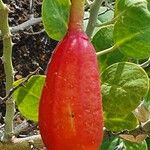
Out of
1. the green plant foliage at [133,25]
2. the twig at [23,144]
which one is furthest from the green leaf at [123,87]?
the twig at [23,144]

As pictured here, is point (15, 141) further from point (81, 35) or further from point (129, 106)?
point (81, 35)

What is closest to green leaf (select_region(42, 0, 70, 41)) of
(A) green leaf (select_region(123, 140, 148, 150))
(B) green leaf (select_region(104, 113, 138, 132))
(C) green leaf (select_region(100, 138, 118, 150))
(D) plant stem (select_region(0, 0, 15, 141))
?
(D) plant stem (select_region(0, 0, 15, 141))

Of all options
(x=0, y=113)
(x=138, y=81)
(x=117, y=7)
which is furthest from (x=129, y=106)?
(x=0, y=113)

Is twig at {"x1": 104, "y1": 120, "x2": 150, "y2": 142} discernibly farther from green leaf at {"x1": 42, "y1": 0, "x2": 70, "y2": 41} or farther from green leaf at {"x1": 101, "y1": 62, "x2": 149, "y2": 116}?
green leaf at {"x1": 42, "y1": 0, "x2": 70, "y2": 41}

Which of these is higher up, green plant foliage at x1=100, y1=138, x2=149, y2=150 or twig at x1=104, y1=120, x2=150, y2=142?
twig at x1=104, y1=120, x2=150, y2=142

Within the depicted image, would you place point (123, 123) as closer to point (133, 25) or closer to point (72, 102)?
point (133, 25)

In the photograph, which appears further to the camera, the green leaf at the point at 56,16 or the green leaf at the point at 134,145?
the green leaf at the point at 134,145

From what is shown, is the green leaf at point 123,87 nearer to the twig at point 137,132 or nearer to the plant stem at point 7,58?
the twig at point 137,132

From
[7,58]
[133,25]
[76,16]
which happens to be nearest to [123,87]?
[133,25]
